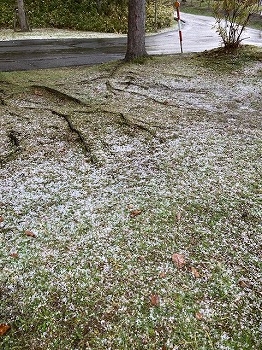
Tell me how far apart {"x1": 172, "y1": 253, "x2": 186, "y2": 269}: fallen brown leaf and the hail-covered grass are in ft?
0.08

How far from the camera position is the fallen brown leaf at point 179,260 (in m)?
2.51

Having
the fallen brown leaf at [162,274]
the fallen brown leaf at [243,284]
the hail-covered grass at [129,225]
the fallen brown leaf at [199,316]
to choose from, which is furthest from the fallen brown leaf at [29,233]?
the fallen brown leaf at [243,284]

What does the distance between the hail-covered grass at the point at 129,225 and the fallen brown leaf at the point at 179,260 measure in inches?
1.0

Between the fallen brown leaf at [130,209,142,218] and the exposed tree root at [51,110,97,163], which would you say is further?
the exposed tree root at [51,110,97,163]

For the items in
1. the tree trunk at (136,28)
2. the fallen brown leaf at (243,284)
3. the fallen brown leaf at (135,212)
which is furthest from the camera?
the tree trunk at (136,28)

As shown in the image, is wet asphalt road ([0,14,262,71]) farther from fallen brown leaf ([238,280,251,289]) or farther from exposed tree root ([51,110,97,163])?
fallen brown leaf ([238,280,251,289])

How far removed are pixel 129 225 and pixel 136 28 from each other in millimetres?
7184

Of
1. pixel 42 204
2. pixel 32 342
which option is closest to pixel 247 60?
pixel 42 204

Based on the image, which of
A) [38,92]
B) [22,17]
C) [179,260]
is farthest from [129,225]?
[22,17]

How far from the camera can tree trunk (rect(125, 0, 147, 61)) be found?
27.0 ft

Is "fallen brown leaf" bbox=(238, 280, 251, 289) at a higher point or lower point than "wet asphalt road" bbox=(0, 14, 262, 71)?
lower

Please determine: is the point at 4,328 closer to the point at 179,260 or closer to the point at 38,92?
the point at 179,260

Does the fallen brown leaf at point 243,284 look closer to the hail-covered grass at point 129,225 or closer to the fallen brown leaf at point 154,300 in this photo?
the hail-covered grass at point 129,225

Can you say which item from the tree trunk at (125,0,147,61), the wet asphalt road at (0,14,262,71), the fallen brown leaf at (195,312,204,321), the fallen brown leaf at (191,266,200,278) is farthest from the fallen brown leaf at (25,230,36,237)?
the tree trunk at (125,0,147,61)
